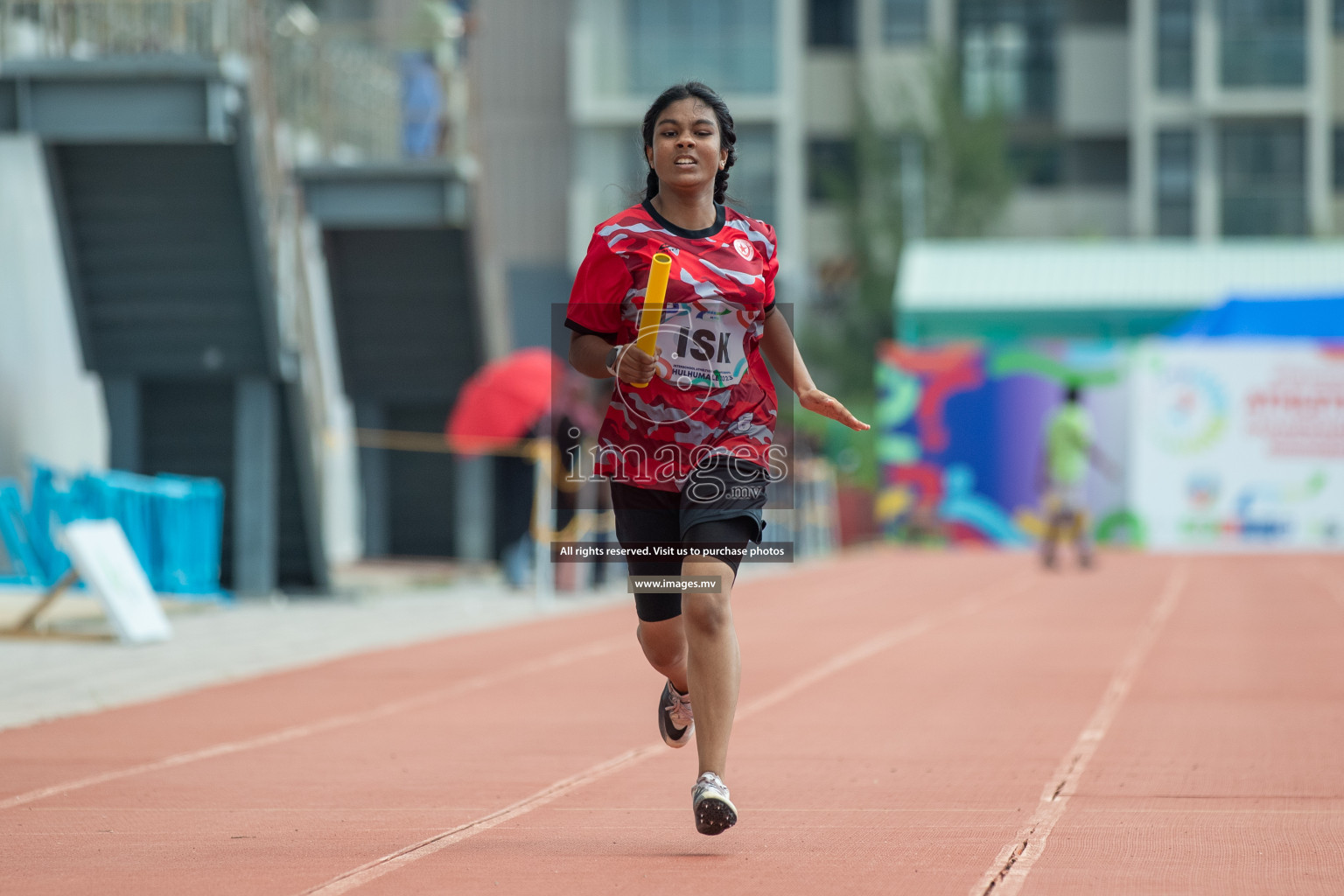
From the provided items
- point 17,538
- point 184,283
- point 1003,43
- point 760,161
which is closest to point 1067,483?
point 184,283

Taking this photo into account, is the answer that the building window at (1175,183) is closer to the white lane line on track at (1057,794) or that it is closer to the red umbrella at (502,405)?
the red umbrella at (502,405)

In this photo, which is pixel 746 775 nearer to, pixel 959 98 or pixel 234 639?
pixel 234 639

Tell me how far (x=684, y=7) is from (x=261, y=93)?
29.5 m

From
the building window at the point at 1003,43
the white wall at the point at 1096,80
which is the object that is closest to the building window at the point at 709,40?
the building window at the point at 1003,43

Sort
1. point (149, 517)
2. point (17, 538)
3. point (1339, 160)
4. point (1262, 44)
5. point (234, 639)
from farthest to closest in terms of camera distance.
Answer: point (1339, 160) → point (1262, 44) → point (149, 517) → point (234, 639) → point (17, 538)

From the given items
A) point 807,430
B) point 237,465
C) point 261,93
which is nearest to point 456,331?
point 237,465

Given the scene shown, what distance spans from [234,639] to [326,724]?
4.79m

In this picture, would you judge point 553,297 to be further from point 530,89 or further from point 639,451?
point 639,451

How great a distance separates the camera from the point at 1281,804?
645cm

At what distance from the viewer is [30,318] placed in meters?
A: 16.4

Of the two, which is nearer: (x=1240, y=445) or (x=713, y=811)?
(x=713, y=811)

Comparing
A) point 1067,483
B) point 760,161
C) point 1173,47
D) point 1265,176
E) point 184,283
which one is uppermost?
point 1173,47

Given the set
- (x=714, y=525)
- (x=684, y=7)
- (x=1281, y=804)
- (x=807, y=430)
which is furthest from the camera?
(x=684, y=7)

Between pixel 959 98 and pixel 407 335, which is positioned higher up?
pixel 959 98
